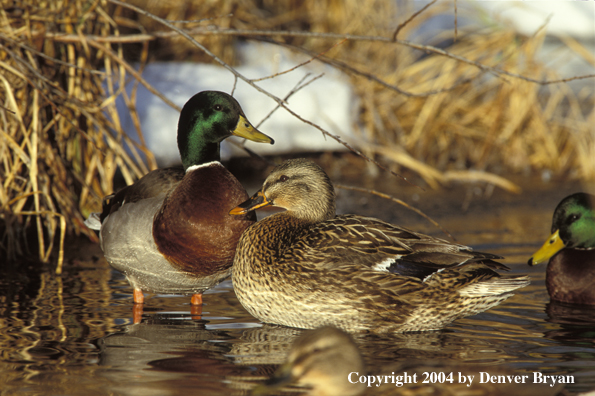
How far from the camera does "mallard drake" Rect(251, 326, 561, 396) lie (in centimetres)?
254

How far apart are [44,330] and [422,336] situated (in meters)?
1.85

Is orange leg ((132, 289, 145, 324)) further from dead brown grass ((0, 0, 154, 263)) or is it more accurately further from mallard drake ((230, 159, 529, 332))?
dead brown grass ((0, 0, 154, 263))

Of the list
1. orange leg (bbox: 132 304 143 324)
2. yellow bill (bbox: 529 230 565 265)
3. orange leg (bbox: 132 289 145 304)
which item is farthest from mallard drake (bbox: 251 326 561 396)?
yellow bill (bbox: 529 230 565 265)

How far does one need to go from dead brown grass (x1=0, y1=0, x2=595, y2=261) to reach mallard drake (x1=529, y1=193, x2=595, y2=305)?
61.5 inches

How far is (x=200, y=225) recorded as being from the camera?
405 cm

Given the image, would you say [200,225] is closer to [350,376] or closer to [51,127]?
[350,376]

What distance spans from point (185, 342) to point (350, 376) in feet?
3.77

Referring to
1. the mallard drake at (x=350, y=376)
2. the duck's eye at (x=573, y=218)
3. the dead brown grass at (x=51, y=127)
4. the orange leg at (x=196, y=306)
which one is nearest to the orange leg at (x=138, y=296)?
the orange leg at (x=196, y=306)

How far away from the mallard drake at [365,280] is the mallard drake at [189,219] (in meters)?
0.27

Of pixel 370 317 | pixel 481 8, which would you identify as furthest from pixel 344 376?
pixel 481 8

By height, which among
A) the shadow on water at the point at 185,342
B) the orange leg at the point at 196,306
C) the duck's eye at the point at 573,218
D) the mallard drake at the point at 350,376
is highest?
the duck's eye at the point at 573,218

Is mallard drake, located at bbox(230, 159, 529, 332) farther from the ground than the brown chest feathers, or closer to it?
closer to it

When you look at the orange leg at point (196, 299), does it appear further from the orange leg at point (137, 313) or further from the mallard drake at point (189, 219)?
the orange leg at point (137, 313)

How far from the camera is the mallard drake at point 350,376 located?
99.9 inches
